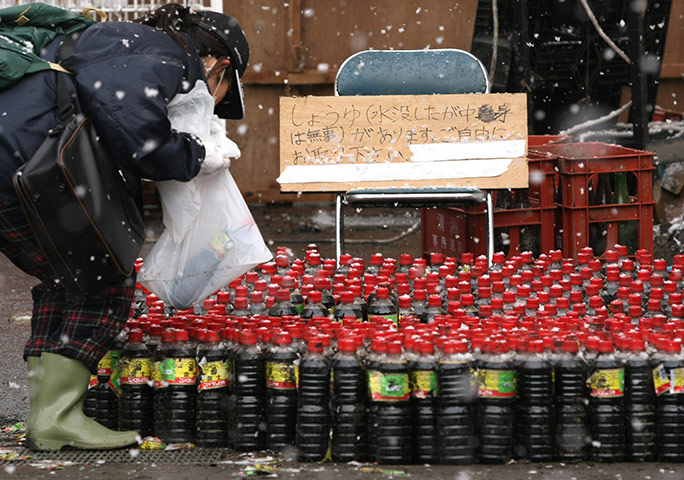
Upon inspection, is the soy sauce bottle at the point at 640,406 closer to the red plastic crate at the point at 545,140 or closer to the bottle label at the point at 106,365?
the bottle label at the point at 106,365

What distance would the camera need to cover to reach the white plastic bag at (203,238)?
5098 millimetres

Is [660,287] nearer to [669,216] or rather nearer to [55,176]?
[55,176]

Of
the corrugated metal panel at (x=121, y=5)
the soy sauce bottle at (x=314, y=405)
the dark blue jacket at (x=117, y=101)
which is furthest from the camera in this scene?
the corrugated metal panel at (x=121, y=5)

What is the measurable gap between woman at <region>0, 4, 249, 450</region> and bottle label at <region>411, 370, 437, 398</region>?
1.26m

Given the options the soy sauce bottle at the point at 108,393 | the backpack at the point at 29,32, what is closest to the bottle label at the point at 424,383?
the soy sauce bottle at the point at 108,393

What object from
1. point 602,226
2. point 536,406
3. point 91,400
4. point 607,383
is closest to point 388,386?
point 536,406

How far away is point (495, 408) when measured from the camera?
4578 millimetres

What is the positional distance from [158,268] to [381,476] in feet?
4.94

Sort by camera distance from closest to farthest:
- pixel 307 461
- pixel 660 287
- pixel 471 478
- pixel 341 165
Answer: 1. pixel 471 478
2. pixel 307 461
3. pixel 660 287
4. pixel 341 165

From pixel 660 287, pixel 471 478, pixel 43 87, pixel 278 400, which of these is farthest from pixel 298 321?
pixel 660 287

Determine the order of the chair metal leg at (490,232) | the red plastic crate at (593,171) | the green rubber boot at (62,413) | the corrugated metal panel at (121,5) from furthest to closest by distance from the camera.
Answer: the corrugated metal panel at (121,5) → the red plastic crate at (593,171) → the chair metal leg at (490,232) → the green rubber boot at (62,413)

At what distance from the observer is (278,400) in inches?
187

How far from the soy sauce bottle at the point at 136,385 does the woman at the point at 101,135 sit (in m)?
0.14

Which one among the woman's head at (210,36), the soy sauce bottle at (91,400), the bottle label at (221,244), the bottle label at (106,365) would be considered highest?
the woman's head at (210,36)
